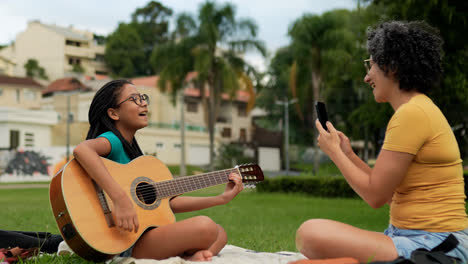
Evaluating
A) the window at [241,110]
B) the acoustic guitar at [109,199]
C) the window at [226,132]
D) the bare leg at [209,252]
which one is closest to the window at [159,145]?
the window at [226,132]

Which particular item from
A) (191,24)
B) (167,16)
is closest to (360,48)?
(191,24)

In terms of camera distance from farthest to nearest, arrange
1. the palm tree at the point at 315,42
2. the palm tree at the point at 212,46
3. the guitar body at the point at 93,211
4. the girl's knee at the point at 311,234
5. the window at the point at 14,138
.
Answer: the window at the point at 14,138
the palm tree at the point at 212,46
the palm tree at the point at 315,42
the guitar body at the point at 93,211
the girl's knee at the point at 311,234

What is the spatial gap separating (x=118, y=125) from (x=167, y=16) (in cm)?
6924

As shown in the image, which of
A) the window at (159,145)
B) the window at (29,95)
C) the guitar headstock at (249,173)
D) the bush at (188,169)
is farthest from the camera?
the window at (29,95)

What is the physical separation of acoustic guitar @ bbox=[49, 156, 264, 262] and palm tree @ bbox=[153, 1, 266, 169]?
84.4 ft

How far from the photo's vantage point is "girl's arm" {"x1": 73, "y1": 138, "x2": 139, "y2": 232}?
3.14 meters

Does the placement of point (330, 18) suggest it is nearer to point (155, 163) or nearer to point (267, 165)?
point (267, 165)

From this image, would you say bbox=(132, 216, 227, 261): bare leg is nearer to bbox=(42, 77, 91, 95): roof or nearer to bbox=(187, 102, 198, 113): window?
bbox=(187, 102, 198, 113): window

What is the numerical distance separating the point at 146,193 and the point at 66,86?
52.7m

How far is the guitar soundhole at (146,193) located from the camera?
3.43 metres

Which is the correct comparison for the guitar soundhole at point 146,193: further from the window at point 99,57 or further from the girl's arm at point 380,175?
the window at point 99,57

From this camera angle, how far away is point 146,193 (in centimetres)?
348

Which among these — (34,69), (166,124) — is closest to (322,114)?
(166,124)

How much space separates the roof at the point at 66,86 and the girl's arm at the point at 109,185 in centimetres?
4812
